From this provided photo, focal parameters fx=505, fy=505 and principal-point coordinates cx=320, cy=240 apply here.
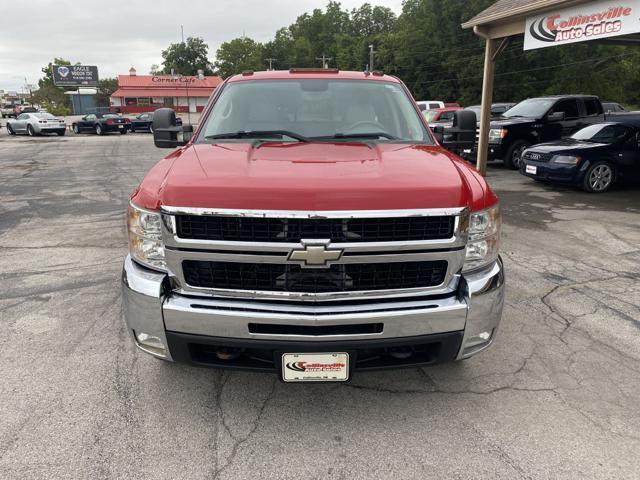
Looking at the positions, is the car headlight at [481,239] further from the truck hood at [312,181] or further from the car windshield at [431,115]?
the car windshield at [431,115]

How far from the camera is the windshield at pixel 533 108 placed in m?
13.2

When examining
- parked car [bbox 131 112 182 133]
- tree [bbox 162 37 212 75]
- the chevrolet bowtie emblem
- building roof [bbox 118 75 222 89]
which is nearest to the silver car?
parked car [bbox 131 112 182 133]

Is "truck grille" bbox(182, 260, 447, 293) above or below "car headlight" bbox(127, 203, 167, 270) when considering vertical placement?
below

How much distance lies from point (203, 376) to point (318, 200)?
157cm

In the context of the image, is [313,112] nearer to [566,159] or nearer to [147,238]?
[147,238]

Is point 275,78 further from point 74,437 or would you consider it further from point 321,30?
point 321,30

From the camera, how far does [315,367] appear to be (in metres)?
2.53

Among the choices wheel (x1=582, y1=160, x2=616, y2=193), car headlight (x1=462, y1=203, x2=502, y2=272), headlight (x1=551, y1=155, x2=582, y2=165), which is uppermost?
car headlight (x1=462, y1=203, x2=502, y2=272)

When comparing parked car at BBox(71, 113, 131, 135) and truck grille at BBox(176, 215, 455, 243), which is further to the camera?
parked car at BBox(71, 113, 131, 135)

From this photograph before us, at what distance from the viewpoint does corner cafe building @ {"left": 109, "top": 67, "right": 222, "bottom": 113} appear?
225 feet

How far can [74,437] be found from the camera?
267cm

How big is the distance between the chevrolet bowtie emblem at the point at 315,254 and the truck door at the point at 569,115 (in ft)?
41.8

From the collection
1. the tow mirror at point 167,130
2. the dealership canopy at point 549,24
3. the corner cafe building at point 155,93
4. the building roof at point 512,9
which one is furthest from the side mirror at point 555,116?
the corner cafe building at point 155,93

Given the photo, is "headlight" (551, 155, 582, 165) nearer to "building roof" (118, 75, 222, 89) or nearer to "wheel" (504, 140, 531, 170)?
"wheel" (504, 140, 531, 170)
